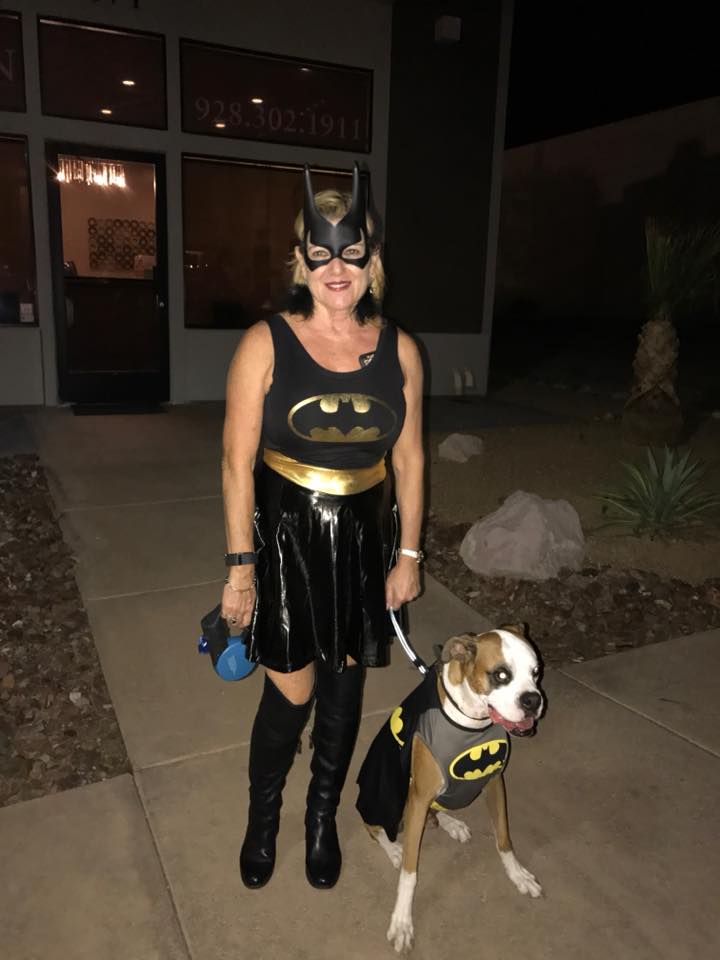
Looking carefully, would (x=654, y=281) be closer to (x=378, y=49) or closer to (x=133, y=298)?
(x=378, y=49)

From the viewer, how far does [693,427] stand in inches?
379

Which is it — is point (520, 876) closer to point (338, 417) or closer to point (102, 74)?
point (338, 417)

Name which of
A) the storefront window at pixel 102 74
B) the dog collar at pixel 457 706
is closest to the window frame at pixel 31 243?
the storefront window at pixel 102 74

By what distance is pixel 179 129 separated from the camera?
380 inches

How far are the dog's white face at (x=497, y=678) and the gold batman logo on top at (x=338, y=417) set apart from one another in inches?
27.0

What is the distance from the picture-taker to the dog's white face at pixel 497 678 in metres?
2.14

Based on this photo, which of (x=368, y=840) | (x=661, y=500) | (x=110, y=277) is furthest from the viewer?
(x=110, y=277)

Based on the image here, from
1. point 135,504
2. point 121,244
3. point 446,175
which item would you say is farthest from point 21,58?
point 135,504

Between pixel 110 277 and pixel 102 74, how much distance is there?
94.9 inches

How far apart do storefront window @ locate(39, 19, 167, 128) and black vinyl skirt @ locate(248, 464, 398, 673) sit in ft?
28.8

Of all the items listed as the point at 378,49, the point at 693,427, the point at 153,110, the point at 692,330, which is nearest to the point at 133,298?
the point at 153,110

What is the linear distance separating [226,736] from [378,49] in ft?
33.7

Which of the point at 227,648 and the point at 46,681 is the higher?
the point at 227,648

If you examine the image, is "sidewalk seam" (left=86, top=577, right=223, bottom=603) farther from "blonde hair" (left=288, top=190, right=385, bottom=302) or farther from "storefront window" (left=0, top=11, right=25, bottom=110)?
"storefront window" (left=0, top=11, right=25, bottom=110)
